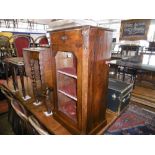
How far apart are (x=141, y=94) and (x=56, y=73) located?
273 cm

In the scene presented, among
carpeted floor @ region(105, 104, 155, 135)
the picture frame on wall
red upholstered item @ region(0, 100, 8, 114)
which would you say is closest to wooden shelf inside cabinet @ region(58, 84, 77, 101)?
carpeted floor @ region(105, 104, 155, 135)

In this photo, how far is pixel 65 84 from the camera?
1.44m

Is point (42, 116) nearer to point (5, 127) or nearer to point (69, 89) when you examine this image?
point (69, 89)

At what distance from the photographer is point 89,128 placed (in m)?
1.12

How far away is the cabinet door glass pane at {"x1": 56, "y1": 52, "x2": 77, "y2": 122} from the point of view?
1.26 meters

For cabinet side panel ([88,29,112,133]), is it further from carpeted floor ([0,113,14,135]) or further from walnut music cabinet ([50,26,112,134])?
carpeted floor ([0,113,14,135])

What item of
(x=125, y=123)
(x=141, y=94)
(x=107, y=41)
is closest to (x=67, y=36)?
(x=107, y=41)

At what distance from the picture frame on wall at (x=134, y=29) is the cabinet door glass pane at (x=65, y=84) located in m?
5.23

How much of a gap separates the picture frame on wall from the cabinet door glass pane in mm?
5230

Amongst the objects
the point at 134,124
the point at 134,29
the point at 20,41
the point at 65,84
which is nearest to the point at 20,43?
the point at 20,41

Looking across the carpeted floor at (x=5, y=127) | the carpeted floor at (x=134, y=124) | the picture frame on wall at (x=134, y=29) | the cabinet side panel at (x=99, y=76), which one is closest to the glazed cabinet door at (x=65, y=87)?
the cabinet side panel at (x=99, y=76)

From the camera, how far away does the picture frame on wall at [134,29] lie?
17.7 ft
